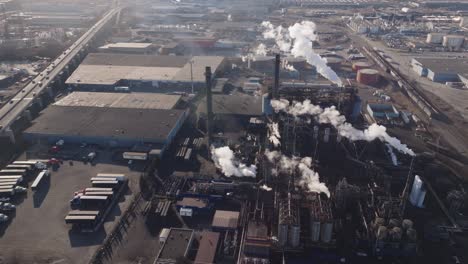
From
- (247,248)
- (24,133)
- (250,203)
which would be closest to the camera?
(247,248)

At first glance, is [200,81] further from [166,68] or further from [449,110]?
[449,110]

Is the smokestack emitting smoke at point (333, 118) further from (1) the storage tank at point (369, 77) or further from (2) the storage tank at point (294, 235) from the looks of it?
(1) the storage tank at point (369, 77)

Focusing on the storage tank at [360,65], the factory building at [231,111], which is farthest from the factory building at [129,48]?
the storage tank at [360,65]

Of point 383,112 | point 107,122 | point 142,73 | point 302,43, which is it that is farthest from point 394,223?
point 302,43

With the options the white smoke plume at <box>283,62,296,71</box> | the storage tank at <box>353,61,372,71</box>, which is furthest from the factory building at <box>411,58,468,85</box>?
the white smoke plume at <box>283,62,296,71</box>

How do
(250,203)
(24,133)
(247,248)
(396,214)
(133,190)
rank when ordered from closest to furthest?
(247,248) → (396,214) → (250,203) → (133,190) → (24,133)

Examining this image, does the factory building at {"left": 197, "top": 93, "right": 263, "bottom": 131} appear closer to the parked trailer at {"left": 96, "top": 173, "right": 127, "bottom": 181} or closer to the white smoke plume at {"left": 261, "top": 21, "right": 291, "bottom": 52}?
the parked trailer at {"left": 96, "top": 173, "right": 127, "bottom": 181}

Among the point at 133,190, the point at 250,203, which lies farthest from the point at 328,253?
the point at 133,190
